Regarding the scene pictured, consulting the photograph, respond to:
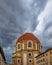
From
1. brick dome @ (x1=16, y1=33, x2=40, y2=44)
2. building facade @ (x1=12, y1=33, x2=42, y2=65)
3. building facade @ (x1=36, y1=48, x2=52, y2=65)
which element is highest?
brick dome @ (x1=16, y1=33, x2=40, y2=44)

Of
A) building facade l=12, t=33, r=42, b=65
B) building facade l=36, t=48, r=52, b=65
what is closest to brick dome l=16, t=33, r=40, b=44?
building facade l=12, t=33, r=42, b=65

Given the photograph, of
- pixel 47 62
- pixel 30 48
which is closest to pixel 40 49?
pixel 30 48

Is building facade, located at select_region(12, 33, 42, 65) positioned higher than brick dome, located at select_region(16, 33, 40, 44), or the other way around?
brick dome, located at select_region(16, 33, 40, 44)

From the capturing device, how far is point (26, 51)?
127 meters

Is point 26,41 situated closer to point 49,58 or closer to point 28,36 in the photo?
point 28,36

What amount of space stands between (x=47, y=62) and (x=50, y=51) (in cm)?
615

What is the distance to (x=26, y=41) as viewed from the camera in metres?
129

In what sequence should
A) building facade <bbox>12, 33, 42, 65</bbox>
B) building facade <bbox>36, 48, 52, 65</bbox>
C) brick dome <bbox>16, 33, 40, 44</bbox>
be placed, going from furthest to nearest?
brick dome <bbox>16, 33, 40, 44</bbox> → building facade <bbox>12, 33, 42, 65</bbox> → building facade <bbox>36, 48, 52, 65</bbox>

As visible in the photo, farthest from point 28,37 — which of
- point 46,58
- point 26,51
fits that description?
point 46,58

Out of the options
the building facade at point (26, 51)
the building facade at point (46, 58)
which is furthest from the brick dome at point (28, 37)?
the building facade at point (46, 58)

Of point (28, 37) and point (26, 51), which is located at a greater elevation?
point (28, 37)

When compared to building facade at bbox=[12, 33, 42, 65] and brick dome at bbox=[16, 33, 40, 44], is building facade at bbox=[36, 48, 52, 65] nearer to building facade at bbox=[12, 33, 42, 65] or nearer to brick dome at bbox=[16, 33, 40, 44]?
building facade at bbox=[12, 33, 42, 65]

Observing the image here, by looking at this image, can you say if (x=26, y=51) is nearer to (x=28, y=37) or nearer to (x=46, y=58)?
(x=28, y=37)

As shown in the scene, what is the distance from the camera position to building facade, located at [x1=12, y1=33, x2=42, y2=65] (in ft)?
413
